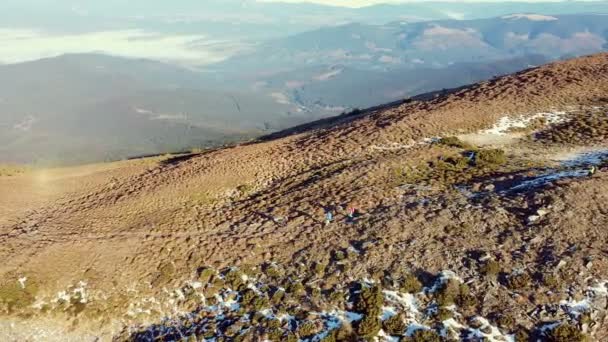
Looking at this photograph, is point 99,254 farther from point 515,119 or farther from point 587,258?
point 515,119

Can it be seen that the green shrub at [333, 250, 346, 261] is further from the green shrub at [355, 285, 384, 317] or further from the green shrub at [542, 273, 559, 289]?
the green shrub at [542, 273, 559, 289]

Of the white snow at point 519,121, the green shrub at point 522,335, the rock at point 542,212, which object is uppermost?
the white snow at point 519,121

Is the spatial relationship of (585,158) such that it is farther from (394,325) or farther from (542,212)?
(394,325)

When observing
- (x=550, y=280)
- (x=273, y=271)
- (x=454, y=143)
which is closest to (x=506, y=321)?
(x=550, y=280)

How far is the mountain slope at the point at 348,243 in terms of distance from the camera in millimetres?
16266

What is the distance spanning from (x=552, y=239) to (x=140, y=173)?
3110 centimetres

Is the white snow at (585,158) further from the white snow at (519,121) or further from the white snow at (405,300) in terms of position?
the white snow at (405,300)

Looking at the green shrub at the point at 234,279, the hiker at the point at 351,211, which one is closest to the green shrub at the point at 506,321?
the hiker at the point at 351,211

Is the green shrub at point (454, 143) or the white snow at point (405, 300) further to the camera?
the green shrub at point (454, 143)

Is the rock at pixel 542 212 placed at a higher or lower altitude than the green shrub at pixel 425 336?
higher

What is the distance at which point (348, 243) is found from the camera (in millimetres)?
20469

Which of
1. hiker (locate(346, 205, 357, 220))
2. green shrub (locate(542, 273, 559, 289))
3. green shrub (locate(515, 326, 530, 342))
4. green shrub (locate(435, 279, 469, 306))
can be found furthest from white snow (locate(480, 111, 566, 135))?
green shrub (locate(515, 326, 530, 342))

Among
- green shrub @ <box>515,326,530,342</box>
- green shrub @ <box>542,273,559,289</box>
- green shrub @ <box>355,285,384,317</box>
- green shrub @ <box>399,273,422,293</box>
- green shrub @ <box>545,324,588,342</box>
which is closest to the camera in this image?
green shrub @ <box>545,324,588,342</box>

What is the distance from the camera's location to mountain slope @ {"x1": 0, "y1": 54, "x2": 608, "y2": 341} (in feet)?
53.4
